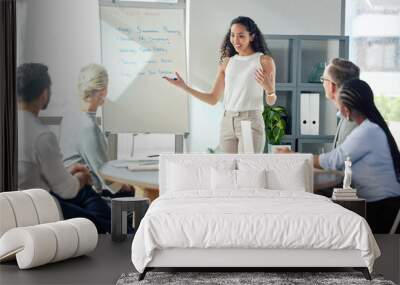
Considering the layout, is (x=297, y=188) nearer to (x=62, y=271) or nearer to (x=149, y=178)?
(x=149, y=178)

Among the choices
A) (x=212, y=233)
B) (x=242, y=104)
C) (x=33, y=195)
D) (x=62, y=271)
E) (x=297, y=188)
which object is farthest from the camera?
(x=242, y=104)

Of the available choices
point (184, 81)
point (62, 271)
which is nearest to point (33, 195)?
point (62, 271)

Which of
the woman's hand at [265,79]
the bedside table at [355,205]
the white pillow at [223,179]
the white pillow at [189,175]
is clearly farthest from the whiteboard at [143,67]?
the bedside table at [355,205]

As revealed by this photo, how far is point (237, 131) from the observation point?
7.95 meters

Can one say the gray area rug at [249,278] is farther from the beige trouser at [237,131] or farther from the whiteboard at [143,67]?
the whiteboard at [143,67]

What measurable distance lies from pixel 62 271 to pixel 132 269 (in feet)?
1.92

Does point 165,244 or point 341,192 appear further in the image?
point 341,192

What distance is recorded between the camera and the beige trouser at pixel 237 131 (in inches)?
313

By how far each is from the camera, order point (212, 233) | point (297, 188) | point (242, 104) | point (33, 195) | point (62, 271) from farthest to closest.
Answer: point (242, 104), point (297, 188), point (33, 195), point (62, 271), point (212, 233)

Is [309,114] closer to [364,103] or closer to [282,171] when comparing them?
[364,103]

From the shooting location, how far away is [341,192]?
757 cm

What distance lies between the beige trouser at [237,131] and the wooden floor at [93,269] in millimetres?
1680

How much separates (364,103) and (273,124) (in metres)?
1.05

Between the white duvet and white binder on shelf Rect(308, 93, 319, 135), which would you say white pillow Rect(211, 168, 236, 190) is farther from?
the white duvet
